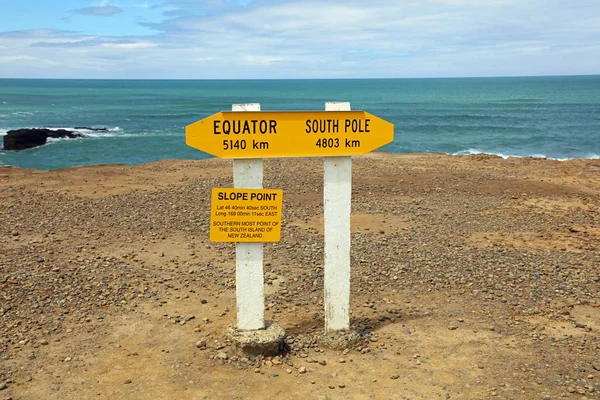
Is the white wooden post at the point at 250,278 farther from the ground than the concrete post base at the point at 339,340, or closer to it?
farther from the ground

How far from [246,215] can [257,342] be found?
125cm

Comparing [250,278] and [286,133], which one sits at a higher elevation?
[286,133]

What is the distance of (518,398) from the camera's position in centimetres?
488

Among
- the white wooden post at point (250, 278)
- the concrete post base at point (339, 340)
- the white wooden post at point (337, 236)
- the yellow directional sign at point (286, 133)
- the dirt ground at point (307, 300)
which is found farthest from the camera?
the concrete post base at point (339, 340)

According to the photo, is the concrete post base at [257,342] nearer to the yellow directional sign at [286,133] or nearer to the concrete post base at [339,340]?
the concrete post base at [339,340]

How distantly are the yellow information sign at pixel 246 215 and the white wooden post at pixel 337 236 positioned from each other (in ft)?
1.72

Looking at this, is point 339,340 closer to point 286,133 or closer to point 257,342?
point 257,342

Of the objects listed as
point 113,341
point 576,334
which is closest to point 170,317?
point 113,341

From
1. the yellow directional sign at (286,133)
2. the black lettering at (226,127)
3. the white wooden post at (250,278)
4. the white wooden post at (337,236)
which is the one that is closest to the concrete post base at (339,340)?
the white wooden post at (337,236)

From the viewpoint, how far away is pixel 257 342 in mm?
5578

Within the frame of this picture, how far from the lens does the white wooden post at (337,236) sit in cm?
567

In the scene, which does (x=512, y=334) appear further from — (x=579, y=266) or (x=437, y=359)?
(x=579, y=266)

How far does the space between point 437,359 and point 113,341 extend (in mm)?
3318

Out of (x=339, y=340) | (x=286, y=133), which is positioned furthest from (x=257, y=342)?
(x=286, y=133)
